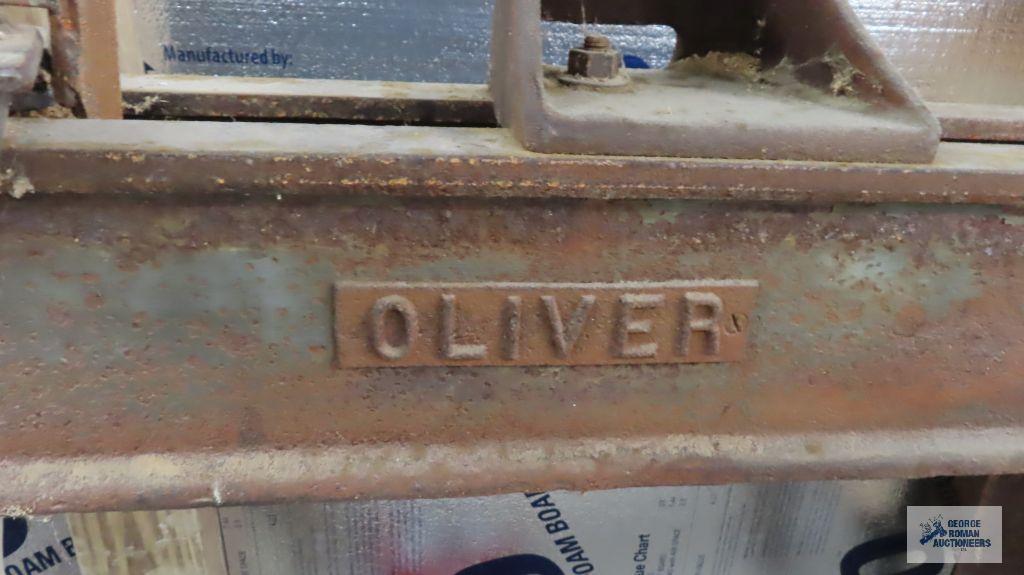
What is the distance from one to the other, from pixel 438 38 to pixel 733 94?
34.1 inches

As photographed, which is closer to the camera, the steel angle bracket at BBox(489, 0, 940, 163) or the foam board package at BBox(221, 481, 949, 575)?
the steel angle bracket at BBox(489, 0, 940, 163)

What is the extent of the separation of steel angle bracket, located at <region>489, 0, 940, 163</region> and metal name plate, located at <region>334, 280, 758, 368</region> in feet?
0.45

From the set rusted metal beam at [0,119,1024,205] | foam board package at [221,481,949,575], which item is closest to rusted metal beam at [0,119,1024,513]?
rusted metal beam at [0,119,1024,205]

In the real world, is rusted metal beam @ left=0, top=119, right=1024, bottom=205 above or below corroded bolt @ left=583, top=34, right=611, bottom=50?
below

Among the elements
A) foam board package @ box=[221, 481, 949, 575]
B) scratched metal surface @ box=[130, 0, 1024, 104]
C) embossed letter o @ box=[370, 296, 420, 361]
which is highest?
scratched metal surface @ box=[130, 0, 1024, 104]

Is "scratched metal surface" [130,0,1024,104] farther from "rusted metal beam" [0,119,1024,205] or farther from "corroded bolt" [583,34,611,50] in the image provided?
"rusted metal beam" [0,119,1024,205]

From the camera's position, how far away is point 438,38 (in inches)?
59.4

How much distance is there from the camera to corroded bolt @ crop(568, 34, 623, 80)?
2.60ft

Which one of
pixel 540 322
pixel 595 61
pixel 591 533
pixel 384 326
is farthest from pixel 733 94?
pixel 591 533

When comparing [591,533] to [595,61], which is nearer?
[595,61]

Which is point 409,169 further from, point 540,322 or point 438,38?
point 438,38

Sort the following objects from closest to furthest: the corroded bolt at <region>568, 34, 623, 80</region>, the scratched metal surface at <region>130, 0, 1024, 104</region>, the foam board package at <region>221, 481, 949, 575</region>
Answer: the corroded bolt at <region>568, 34, 623, 80</region>
the foam board package at <region>221, 481, 949, 575</region>
the scratched metal surface at <region>130, 0, 1024, 104</region>

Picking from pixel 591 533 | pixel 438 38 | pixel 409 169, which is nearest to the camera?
pixel 409 169

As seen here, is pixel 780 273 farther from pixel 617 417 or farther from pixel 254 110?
pixel 254 110
